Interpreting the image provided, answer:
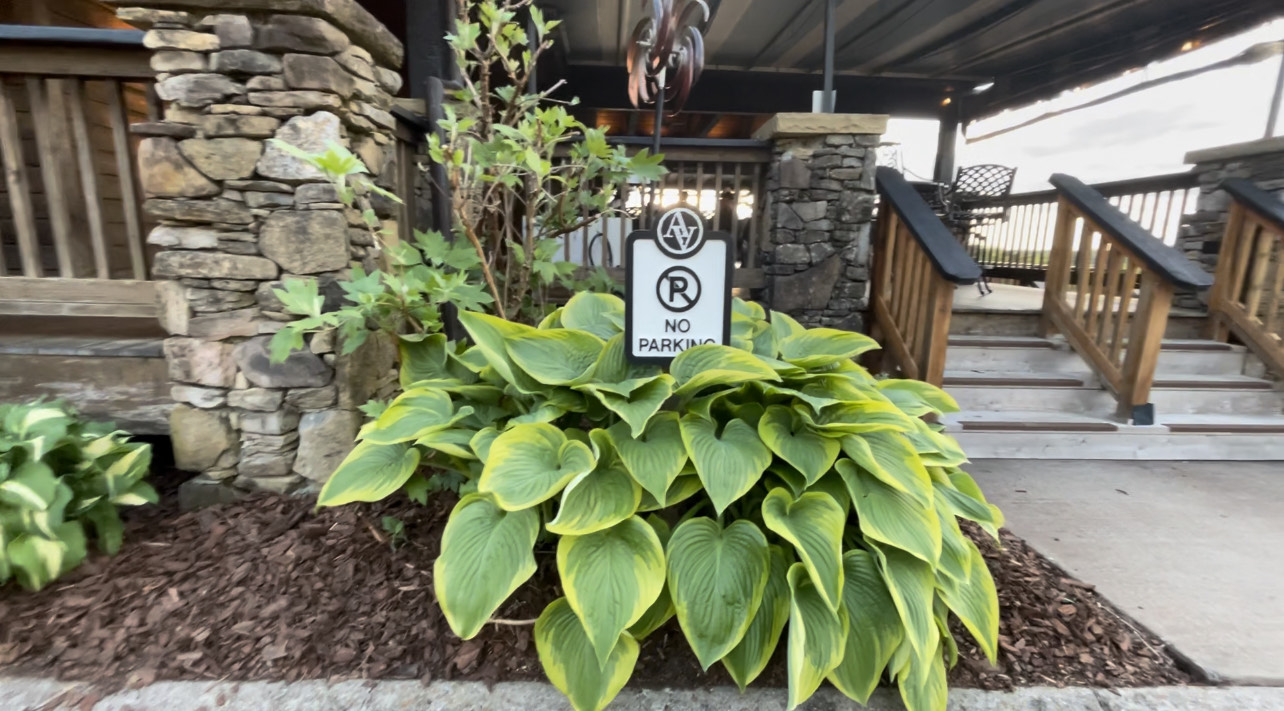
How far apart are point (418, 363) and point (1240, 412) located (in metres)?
4.14

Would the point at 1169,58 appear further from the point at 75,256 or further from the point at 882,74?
the point at 75,256

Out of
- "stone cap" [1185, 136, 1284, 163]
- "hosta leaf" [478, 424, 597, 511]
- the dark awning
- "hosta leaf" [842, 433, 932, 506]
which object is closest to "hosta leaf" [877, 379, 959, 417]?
"hosta leaf" [842, 433, 932, 506]

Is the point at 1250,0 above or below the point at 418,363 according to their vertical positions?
above

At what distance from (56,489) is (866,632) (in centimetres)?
202

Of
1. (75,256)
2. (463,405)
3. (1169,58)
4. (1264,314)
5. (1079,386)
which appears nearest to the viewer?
(463,405)

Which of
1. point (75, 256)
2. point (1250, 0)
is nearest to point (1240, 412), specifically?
point (1250, 0)

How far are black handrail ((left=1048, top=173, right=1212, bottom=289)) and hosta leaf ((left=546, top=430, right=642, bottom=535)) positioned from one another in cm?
276

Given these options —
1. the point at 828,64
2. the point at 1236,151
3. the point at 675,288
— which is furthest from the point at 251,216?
the point at 1236,151

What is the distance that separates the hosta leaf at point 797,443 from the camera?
126 cm

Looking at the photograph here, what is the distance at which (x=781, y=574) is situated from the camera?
4.04ft

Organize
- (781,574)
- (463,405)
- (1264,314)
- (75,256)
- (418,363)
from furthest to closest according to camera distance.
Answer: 1. (1264,314)
2. (75,256)
3. (418,363)
4. (463,405)
5. (781,574)

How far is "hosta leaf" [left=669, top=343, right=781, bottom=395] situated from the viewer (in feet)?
4.33

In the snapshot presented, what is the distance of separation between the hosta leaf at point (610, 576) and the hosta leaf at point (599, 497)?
0.16ft

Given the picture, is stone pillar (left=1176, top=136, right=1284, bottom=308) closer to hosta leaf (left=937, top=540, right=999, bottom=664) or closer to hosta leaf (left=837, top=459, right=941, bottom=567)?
hosta leaf (left=937, top=540, right=999, bottom=664)
